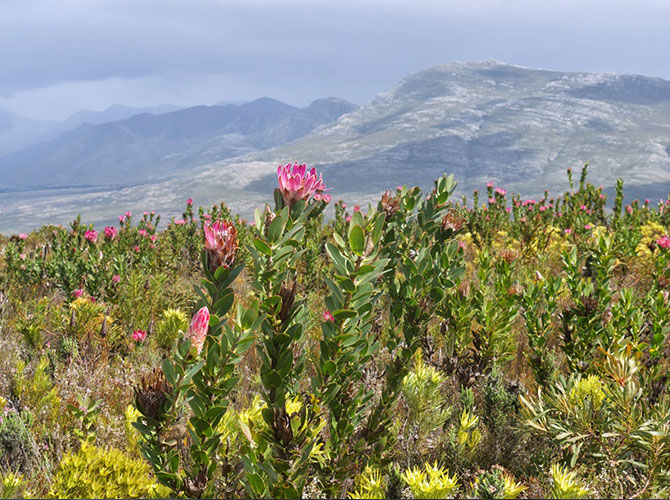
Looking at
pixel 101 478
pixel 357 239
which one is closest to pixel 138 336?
pixel 101 478

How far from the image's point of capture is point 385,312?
4391 millimetres

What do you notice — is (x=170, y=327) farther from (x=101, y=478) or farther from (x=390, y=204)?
(x=390, y=204)

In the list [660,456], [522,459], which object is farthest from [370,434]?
[660,456]

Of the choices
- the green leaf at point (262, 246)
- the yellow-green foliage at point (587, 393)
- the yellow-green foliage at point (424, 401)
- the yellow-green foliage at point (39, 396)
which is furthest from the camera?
the yellow-green foliage at point (39, 396)

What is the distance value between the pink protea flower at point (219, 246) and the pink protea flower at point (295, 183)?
0.66 feet

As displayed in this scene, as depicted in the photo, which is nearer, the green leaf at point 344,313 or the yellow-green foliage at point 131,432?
the green leaf at point 344,313

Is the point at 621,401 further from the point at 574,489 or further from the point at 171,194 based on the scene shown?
the point at 171,194

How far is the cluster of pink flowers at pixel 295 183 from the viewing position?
54.2 inches

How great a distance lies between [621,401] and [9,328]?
4.26 metres

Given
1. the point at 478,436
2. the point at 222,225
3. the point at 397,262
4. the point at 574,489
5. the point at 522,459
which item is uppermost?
the point at 222,225

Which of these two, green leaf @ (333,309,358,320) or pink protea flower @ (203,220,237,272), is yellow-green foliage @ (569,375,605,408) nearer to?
green leaf @ (333,309,358,320)

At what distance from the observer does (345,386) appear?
1604mm

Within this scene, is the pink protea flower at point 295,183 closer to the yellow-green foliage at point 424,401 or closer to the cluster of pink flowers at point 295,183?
the cluster of pink flowers at point 295,183

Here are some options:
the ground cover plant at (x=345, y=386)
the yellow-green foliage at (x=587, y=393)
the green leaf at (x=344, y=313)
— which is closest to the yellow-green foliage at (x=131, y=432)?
the ground cover plant at (x=345, y=386)
